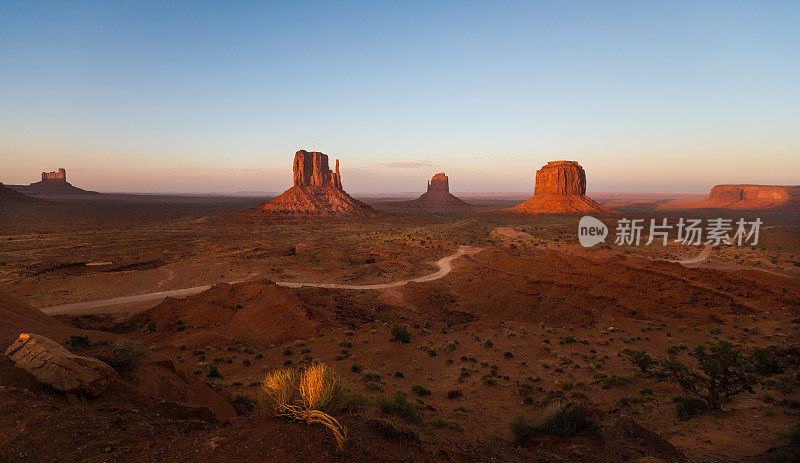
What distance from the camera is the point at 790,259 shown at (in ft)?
115

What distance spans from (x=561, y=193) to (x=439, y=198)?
69.7 metres

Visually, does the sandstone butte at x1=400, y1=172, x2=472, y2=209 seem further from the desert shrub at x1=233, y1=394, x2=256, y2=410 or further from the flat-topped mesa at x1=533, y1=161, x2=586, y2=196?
the desert shrub at x1=233, y1=394, x2=256, y2=410

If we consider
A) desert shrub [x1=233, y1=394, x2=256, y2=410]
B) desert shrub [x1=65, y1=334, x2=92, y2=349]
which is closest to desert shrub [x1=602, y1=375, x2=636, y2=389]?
desert shrub [x1=233, y1=394, x2=256, y2=410]

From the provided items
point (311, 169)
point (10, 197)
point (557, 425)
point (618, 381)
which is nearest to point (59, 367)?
point (557, 425)

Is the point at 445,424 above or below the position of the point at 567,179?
below

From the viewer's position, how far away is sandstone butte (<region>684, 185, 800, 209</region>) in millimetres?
147875

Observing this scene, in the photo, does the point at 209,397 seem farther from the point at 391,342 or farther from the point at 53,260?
the point at 53,260

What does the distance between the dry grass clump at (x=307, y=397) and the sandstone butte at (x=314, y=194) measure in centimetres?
9793

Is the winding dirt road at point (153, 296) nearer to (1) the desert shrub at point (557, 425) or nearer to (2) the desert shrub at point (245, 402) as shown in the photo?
(2) the desert shrub at point (245, 402)

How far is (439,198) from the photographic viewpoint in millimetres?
182625

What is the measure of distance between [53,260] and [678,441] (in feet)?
175

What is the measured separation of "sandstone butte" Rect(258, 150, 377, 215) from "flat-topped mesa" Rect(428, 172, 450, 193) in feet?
256

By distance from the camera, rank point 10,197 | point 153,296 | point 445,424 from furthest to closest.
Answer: point 10,197, point 153,296, point 445,424

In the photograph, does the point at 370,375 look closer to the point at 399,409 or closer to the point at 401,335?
the point at 401,335
